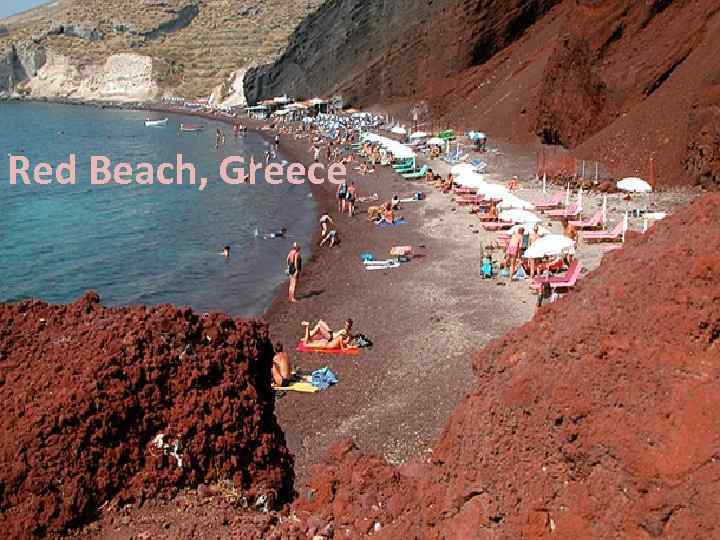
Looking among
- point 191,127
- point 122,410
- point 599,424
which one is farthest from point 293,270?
point 191,127

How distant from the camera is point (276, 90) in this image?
3733 inches

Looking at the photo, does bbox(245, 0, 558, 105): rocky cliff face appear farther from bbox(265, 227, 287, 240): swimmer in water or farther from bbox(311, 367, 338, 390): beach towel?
bbox(311, 367, 338, 390): beach towel

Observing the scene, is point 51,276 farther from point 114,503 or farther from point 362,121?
point 362,121

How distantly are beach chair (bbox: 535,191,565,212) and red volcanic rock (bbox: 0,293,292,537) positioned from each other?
2126 centimetres

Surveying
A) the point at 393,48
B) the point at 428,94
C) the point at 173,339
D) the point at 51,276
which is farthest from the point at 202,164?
the point at 173,339

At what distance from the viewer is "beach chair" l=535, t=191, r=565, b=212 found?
26.2m

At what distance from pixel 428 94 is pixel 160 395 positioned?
5904cm

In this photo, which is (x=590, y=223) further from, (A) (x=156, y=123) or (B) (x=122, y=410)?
(A) (x=156, y=123)

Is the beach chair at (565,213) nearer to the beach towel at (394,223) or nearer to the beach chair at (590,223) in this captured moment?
the beach chair at (590,223)

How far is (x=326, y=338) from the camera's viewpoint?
53.9 ft

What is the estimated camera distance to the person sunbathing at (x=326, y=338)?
1591 centimetres

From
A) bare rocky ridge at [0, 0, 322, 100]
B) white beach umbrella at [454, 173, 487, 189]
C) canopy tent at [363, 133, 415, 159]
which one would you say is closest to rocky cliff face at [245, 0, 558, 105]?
canopy tent at [363, 133, 415, 159]

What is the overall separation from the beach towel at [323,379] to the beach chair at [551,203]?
14023 millimetres

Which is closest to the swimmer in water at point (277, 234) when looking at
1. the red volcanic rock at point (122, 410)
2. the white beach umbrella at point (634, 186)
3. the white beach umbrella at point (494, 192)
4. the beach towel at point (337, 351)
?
the white beach umbrella at point (494, 192)
